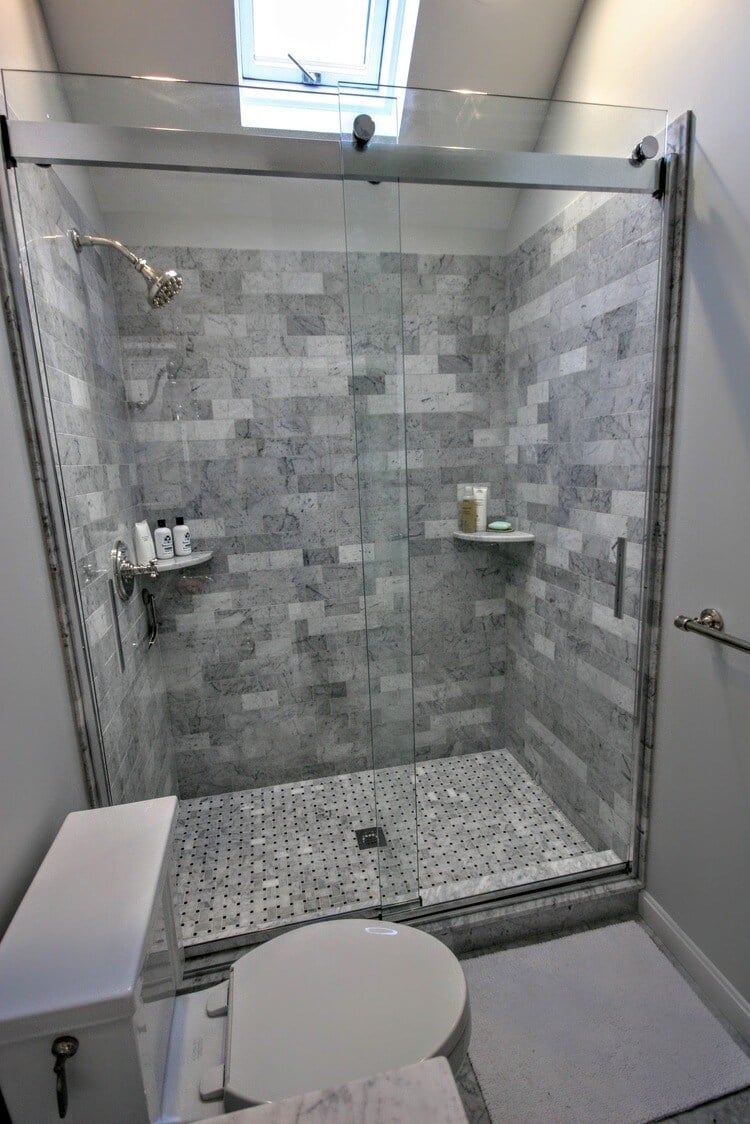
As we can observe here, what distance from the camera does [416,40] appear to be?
5.91 feet

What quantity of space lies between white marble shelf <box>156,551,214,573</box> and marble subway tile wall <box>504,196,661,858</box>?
134 cm

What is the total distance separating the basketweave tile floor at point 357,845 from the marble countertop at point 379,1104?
3.72 ft

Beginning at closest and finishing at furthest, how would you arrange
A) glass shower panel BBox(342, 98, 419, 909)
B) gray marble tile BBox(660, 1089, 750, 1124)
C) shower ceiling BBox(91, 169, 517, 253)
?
gray marble tile BBox(660, 1089, 750, 1124), glass shower panel BBox(342, 98, 419, 909), shower ceiling BBox(91, 169, 517, 253)

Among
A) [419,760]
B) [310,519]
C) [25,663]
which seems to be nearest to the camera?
[25,663]


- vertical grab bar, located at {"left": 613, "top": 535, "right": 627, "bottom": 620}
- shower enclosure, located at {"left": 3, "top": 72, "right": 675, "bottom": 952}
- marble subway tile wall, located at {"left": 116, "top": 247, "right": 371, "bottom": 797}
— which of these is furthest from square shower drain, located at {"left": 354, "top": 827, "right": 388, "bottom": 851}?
vertical grab bar, located at {"left": 613, "top": 535, "right": 627, "bottom": 620}

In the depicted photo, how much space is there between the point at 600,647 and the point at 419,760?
1099 mm

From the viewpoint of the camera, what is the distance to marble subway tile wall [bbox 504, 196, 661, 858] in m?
1.65

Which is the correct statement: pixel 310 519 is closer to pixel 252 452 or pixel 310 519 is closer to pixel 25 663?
pixel 252 452

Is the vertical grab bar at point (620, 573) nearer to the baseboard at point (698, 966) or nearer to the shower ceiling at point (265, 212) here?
the baseboard at point (698, 966)

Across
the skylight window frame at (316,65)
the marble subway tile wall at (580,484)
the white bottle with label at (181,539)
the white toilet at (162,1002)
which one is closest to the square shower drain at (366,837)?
the marble subway tile wall at (580,484)

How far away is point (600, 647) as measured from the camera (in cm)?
189

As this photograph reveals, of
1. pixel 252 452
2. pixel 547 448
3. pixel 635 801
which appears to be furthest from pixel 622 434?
pixel 252 452

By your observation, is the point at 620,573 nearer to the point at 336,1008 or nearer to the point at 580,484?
the point at 580,484

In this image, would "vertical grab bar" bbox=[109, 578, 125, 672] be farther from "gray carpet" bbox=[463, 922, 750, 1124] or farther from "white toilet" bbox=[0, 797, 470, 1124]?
"gray carpet" bbox=[463, 922, 750, 1124]
